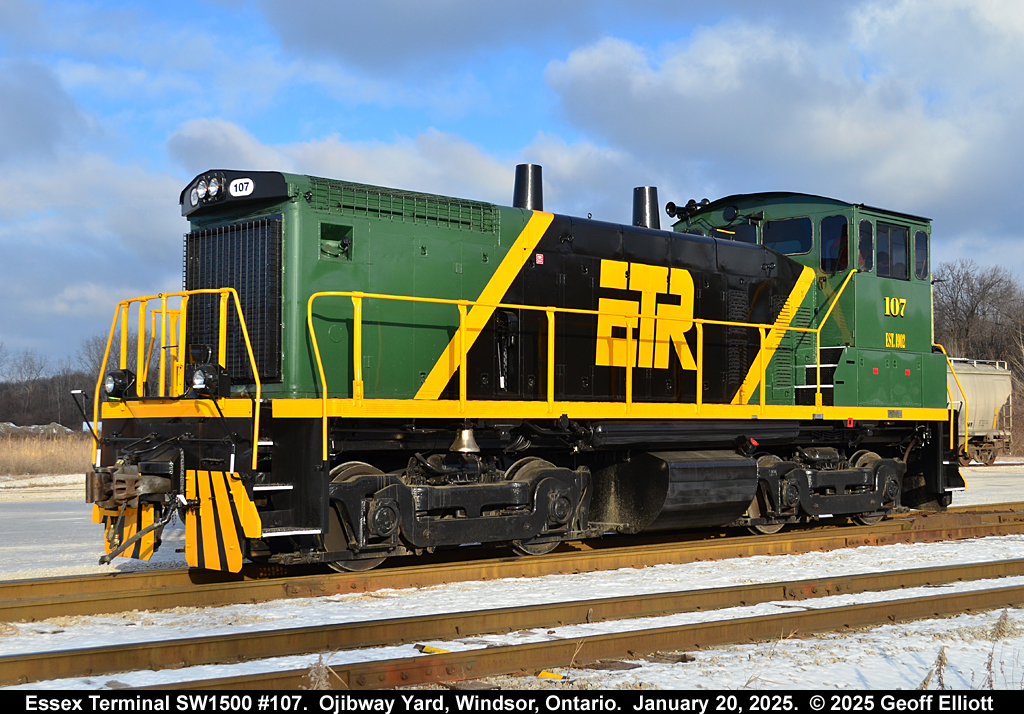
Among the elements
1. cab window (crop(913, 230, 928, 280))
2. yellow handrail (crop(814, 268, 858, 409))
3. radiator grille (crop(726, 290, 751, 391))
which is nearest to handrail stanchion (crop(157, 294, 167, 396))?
radiator grille (crop(726, 290, 751, 391))

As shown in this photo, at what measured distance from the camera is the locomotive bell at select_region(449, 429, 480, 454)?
7.84 meters

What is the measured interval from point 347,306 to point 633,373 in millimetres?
3126

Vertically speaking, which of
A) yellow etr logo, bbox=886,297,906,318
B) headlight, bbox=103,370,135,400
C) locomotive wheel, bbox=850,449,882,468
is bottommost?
locomotive wheel, bbox=850,449,882,468

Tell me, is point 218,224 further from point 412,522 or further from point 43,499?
point 43,499

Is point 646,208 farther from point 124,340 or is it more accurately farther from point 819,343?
point 124,340

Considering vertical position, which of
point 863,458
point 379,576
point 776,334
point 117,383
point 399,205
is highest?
point 399,205

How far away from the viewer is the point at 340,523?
24.2 feet

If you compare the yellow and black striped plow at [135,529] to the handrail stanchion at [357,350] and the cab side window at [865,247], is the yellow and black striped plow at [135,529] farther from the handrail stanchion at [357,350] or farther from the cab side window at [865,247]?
the cab side window at [865,247]

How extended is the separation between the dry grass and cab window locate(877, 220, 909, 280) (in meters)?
20.2

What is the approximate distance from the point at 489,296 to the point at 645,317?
177 cm

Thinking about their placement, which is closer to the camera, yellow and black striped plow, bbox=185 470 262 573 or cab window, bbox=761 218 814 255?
yellow and black striped plow, bbox=185 470 262 573

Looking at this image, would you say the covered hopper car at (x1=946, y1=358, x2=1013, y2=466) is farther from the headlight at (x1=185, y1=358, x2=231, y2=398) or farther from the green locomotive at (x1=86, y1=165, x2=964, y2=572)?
the headlight at (x1=185, y1=358, x2=231, y2=398)
